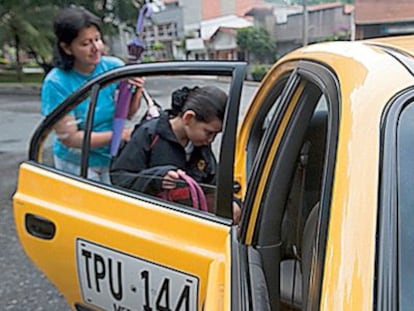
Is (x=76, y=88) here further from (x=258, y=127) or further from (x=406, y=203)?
(x=406, y=203)

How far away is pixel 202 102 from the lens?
6.70 feet

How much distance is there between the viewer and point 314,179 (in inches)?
59.6

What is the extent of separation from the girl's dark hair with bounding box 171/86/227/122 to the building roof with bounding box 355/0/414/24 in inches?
121

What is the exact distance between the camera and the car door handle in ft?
6.79

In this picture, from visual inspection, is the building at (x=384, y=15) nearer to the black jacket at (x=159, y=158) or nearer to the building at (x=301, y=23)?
the building at (x=301, y=23)

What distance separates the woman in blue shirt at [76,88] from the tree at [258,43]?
781 millimetres

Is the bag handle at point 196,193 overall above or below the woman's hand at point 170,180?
below

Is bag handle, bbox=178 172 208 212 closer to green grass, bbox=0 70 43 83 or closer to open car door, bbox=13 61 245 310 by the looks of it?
open car door, bbox=13 61 245 310

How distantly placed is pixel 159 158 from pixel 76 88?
664mm

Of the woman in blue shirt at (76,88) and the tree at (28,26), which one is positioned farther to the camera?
the tree at (28,26)

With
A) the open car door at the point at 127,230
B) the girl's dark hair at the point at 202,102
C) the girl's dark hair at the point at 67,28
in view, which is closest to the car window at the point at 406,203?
the open car door at the point at 127,230

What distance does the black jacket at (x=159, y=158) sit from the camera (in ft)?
6.84

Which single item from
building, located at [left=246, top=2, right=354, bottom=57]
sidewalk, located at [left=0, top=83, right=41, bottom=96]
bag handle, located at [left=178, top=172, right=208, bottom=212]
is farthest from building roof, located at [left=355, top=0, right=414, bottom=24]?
sidewalk, located at [left=0, top=83, right=41, bottom=96]

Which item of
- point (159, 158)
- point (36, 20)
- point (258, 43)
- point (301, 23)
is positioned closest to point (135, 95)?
point (159, 158)
